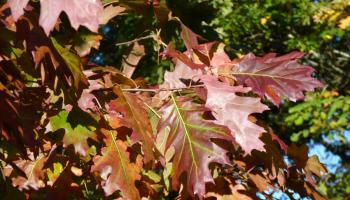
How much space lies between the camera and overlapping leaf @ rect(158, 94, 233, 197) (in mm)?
1452

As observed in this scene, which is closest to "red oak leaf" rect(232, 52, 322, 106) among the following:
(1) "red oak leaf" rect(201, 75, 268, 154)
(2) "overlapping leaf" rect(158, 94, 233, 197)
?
(1) "red oak leaf" rect(201, 75, 268, 154)

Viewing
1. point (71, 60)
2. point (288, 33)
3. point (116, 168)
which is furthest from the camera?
point (288, 33)

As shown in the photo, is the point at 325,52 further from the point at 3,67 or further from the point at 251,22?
the point at 3,67

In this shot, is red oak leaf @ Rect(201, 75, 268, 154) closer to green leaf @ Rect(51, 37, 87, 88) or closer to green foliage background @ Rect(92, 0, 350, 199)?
green leaf @ Rect(51, 37, 87, 88)

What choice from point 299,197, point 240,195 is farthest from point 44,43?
point 299,197

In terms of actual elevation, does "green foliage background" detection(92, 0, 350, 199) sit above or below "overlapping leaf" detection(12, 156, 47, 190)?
below

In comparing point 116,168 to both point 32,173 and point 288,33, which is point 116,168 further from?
point 288,33

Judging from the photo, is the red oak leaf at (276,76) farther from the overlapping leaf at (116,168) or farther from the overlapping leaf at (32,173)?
the overlapping leaf at (32,173)

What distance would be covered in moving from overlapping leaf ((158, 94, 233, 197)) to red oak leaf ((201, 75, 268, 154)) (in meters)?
0.05

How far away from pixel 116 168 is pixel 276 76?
1.87 feet

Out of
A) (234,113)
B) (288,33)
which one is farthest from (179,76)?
(288,33)

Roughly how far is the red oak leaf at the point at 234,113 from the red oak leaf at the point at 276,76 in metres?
0.10

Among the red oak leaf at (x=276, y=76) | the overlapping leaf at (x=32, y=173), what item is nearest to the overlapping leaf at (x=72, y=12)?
the red oak leaf at (x=276, y=76)

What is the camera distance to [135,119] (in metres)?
1.47
